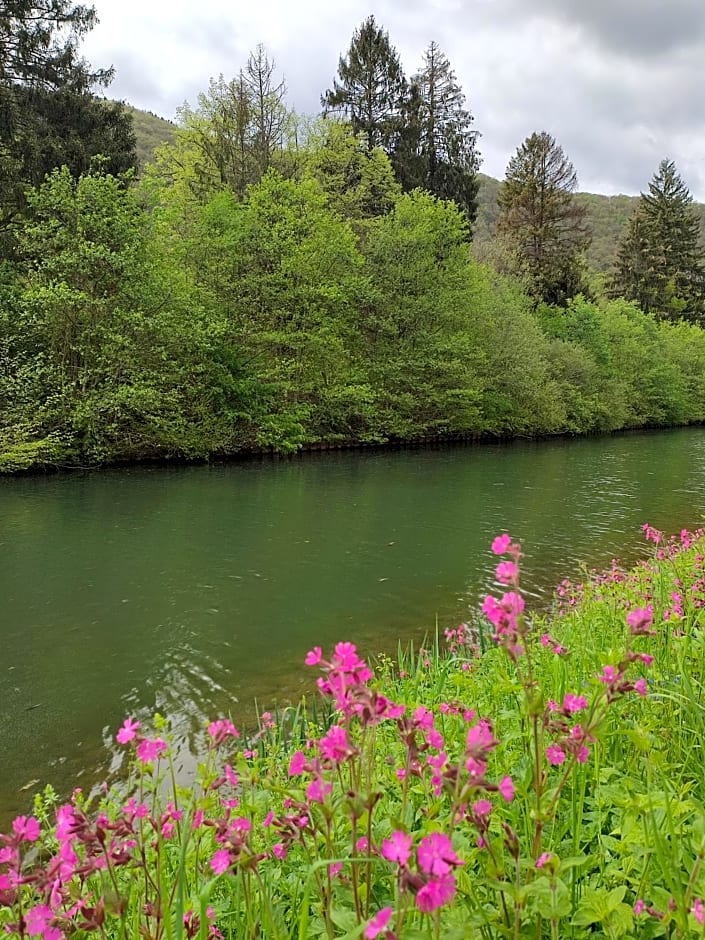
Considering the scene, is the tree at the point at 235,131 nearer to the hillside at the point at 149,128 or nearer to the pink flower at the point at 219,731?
the hillside at the point at 149,128

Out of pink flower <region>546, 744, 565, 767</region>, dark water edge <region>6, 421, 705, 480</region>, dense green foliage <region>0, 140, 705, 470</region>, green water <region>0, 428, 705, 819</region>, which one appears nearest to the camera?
pink flower <region>546, 744, 565, 767</region>

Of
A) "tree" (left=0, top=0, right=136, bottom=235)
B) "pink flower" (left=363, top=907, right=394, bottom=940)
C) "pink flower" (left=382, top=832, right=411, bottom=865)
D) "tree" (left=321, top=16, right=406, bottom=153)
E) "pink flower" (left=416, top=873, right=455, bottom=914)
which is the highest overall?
"tree" (left=321, top=16, right=406, bottom=153)

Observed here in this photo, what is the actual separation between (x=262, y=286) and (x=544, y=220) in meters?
33.1

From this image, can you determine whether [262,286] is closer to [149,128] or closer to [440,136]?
[440,136]

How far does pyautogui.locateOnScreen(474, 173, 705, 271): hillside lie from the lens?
66.1 metres

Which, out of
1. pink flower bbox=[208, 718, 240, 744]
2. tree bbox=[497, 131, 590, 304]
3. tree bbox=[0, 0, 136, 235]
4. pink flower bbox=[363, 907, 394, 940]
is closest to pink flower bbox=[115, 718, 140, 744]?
pink flower bbox=[208, 718, 240, 744]

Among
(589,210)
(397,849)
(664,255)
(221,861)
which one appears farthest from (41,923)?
(664,255)

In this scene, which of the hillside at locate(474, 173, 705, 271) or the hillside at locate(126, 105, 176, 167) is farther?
the hillside at locate(474, 173, 705, 271)

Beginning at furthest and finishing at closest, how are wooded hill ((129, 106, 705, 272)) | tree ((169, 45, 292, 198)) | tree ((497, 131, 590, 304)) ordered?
wooded hill ((129, 106, 705, 272)) → tree ((497, 131, 590, 304)) → tree ((169, 45, 292, 198))

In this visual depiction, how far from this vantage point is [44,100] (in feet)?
78.6

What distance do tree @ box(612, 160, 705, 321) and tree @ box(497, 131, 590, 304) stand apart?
18481 mm

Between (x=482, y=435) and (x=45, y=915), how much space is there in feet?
111

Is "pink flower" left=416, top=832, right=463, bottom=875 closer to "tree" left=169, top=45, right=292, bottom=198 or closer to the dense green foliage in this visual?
the dense green foliage

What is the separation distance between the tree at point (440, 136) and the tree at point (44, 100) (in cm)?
2056
